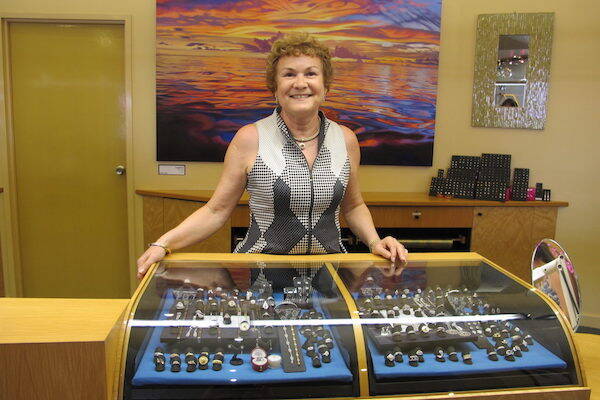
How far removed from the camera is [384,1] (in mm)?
3662

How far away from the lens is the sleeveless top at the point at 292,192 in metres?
1.66

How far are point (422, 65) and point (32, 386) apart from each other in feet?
11.4

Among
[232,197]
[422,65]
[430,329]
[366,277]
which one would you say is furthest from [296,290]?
[422,65]

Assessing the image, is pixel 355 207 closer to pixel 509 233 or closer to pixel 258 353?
pixel 258 353

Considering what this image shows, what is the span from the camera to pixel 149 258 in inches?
54.4

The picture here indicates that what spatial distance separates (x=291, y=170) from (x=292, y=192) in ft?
0.26

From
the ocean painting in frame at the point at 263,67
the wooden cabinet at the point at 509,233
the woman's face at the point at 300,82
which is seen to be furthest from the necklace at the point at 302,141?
the wooden cabinet at the point at 509,233

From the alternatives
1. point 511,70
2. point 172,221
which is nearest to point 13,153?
point 172,221

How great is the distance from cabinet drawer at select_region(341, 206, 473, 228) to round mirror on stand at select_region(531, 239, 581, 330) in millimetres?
2059

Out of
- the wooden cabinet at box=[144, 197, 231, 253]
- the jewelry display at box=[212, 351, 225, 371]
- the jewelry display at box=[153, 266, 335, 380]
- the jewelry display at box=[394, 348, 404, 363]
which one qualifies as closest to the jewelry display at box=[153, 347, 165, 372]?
the jewelry display at box=[153, 266, 335, 380]

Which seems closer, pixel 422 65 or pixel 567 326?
pixel 567 326

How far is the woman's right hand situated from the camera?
1.35m

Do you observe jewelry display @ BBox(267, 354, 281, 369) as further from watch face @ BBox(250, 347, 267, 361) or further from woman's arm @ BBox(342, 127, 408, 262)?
woman's arm @ BBox(342, 127, 408, 262)

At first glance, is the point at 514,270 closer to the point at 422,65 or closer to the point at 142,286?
the point at 422,65
